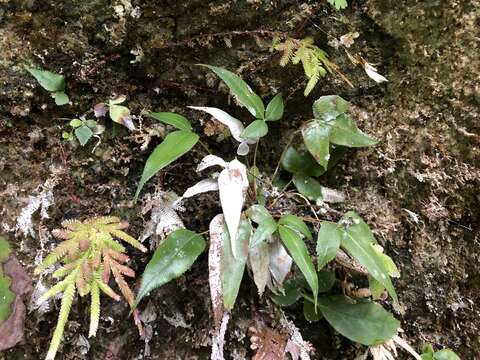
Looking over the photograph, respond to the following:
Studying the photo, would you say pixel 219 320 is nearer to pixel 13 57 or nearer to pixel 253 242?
pixel 253 242

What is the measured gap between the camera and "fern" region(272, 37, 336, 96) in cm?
177

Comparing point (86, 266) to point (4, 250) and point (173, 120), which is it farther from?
point (173, 120)

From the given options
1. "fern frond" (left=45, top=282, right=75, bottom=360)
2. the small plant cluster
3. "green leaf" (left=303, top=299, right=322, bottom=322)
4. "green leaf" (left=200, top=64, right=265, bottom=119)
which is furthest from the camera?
"green leaf" (left=303, top=299, right=322, bottom=322)

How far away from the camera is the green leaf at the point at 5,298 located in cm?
152

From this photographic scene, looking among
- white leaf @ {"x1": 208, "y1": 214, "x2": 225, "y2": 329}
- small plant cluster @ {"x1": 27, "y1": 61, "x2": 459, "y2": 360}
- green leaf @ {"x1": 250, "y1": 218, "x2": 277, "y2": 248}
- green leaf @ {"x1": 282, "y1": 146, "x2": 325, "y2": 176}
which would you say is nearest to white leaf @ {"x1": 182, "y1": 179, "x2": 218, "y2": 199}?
small plant cluster @ {"x1": 27, "y1": 61, "x2": 459, "y2": 360}

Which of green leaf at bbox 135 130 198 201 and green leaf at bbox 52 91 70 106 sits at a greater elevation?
green leaf at bbox 52 91 70 106

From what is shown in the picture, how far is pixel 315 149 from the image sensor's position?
1716 mm

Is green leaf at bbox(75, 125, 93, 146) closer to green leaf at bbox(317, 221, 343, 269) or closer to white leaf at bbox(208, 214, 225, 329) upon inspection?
white leaf at bbox(208, 214, 225, 329)

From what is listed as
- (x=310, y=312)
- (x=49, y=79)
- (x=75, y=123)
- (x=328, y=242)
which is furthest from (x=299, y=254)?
(x=49, y=79)

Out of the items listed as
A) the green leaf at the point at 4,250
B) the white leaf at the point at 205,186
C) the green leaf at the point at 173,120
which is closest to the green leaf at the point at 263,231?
the white leaf at the point at 205,186

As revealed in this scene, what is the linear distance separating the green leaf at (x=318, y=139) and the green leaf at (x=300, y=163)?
0.37 ft

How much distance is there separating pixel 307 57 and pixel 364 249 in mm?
793

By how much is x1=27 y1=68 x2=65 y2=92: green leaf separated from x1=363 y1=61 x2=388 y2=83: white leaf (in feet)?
4.22

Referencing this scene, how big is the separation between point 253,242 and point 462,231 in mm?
1082
